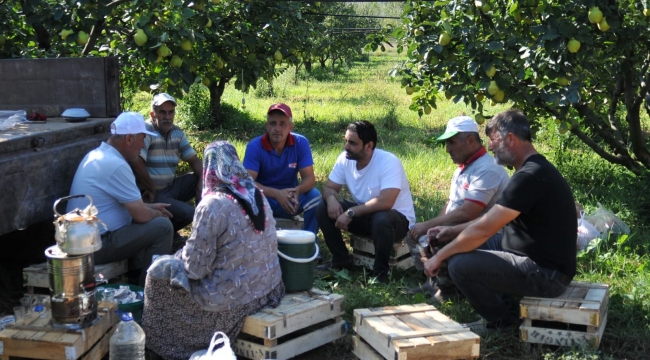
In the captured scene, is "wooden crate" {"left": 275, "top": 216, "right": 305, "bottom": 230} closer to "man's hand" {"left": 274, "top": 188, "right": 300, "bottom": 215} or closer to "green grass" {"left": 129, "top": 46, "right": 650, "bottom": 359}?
"man's hand" {"left": 274, "top": 188, "right": 300, "bottom": 215}

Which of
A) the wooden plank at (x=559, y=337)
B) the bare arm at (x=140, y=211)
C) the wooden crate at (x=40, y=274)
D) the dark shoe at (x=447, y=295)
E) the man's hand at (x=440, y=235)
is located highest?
the bare arm at (x=140, y=211)

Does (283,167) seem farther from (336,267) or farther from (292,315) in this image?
(292,315)

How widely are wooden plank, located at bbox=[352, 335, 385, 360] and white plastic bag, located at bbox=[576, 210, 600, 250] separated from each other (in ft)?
8.79

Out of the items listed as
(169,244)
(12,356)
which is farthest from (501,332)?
(12,356)

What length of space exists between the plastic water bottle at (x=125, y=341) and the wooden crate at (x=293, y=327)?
64 centimetres

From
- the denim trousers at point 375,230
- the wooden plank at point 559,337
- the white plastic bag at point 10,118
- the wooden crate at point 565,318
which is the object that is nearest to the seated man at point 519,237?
the wooden crate at point 565,318

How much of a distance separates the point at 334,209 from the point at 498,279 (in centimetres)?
175

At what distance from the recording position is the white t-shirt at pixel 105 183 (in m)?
4.78

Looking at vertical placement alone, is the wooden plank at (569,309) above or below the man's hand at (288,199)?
below

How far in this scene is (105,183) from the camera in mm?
4789

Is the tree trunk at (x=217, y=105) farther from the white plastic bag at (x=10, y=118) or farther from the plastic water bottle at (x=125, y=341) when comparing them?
the plastic water bottle at (x=125, y=341)

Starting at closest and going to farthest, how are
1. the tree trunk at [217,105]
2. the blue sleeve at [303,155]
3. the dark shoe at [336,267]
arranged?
1. the dark shoe at [336,267]
2. the blue sleeve at [303,155]
3. the tree trunk at [217,105]

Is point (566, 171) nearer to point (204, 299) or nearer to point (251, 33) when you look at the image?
point (251, 33)

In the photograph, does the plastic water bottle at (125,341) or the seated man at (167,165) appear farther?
the seated man at (167,165)
